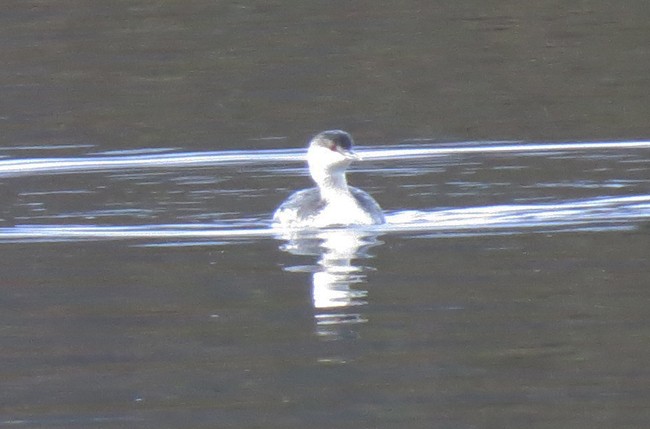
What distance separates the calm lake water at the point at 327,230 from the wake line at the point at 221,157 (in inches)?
2.2

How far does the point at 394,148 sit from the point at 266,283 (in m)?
7.18

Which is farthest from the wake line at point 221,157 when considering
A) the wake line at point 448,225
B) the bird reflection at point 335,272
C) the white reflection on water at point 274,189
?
the bird reflection at point 335,272

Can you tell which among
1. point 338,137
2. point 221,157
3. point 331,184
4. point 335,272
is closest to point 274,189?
point 221,157

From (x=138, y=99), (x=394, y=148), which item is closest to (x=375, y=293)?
(x=394, y=148)

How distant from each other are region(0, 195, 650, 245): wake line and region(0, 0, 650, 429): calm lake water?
43mm

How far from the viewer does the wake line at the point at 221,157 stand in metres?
17.0

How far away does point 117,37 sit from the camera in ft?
85.5

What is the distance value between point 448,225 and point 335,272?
1.99 metres

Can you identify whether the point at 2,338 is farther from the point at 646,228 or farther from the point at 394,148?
the point at 394,148

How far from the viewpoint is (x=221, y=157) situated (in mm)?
17469

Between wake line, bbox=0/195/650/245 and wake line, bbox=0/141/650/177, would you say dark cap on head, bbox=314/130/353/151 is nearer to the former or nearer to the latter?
wake line, bbox=0/195/650/245

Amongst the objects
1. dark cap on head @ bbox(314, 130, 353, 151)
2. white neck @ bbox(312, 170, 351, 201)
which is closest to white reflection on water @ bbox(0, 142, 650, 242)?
white neck @ bbox(312, 170, 351, 201)

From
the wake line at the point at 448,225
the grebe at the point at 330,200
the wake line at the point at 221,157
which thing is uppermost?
the wake line at the point at 221,157

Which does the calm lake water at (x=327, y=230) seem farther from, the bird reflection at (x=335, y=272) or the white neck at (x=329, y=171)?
the white neck at (x=329, y=171)
